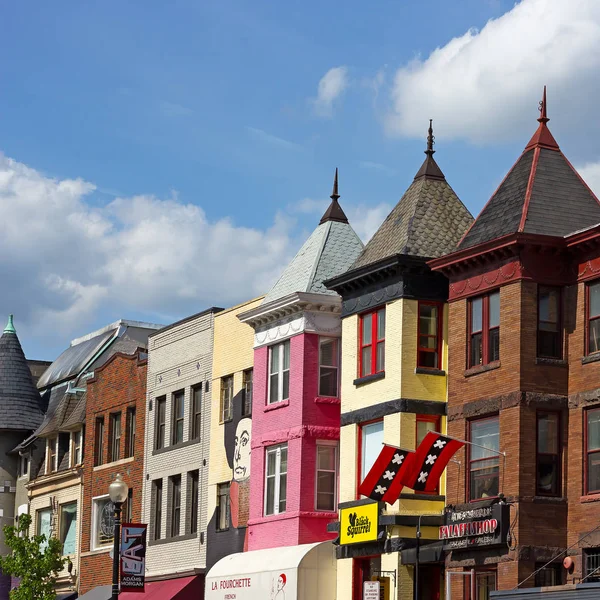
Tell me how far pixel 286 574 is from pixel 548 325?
35.7 feet

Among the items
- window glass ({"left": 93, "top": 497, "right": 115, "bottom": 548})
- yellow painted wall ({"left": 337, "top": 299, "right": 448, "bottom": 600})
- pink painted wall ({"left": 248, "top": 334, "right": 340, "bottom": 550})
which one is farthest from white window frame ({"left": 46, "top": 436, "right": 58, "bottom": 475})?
yellow painted wall ({"left": 337, "top": 299, "right": 448, "bottom": 600})

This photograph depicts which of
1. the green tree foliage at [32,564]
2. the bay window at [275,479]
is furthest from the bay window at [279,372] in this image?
the green tree foliage at [32,564]

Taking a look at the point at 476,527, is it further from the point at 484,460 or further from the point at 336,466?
the point at 336,466

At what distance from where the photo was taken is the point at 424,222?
40875 mm

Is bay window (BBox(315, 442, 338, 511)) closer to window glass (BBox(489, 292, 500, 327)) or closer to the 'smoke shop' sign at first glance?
the 'smoke shop' sign

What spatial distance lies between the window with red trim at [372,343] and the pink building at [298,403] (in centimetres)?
266

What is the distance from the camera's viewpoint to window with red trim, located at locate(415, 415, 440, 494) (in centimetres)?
3875

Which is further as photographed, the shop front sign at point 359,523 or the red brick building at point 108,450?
the red brick building at point 108,450

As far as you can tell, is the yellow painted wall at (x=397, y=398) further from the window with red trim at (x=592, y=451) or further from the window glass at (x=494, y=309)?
the window with red trim at (x=592, y=451)

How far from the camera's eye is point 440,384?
39.1 meters

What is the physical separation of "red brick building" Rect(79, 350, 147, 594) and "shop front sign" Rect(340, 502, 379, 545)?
591 inches

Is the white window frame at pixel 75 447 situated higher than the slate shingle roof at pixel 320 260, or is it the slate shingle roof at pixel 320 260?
the slate shingle roof at pixel 320 260

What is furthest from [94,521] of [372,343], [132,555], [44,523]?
[132,555]

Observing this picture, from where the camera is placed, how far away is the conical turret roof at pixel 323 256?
44.7 meters
